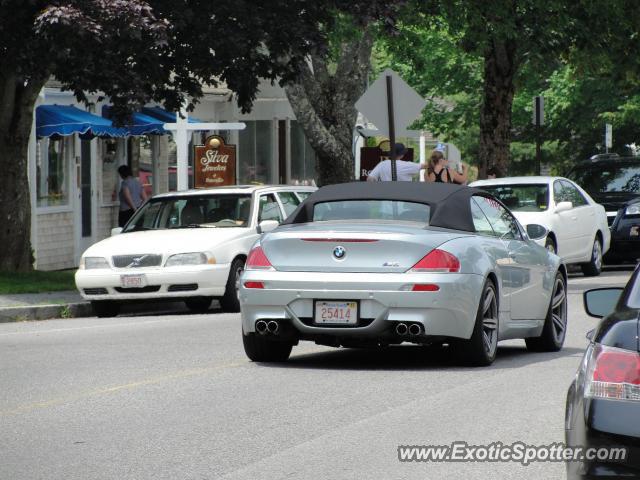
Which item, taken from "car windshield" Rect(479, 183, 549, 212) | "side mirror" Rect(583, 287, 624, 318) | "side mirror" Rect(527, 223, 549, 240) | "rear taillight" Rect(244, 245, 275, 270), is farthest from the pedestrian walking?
"side mirror" Rect(583, 287, 624, 318)

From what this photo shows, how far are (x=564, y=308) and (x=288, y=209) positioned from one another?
23.9 ft

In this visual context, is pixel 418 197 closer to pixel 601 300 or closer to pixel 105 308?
pixel 601 300

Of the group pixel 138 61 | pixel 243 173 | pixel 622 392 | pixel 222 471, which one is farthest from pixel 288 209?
pixel 243 173

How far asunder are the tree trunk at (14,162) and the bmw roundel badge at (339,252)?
439 inches

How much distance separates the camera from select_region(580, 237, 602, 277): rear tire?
25.6m

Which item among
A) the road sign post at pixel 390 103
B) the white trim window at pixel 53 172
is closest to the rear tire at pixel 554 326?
the road sign post at pixel 390 103

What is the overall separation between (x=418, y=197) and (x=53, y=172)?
1762cm

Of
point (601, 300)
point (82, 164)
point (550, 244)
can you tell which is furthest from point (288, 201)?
point (601, 300)

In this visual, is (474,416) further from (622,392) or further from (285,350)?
(622,392)

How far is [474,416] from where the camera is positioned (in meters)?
9.45

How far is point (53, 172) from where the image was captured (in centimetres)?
2928

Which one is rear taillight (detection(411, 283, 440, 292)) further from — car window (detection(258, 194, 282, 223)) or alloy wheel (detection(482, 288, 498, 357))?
car window (detection(258, 194, 282, 223))

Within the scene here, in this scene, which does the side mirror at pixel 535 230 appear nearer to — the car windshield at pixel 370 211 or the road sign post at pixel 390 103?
the car windshield at pixel 370 211

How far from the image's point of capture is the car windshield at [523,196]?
24.4 meters
